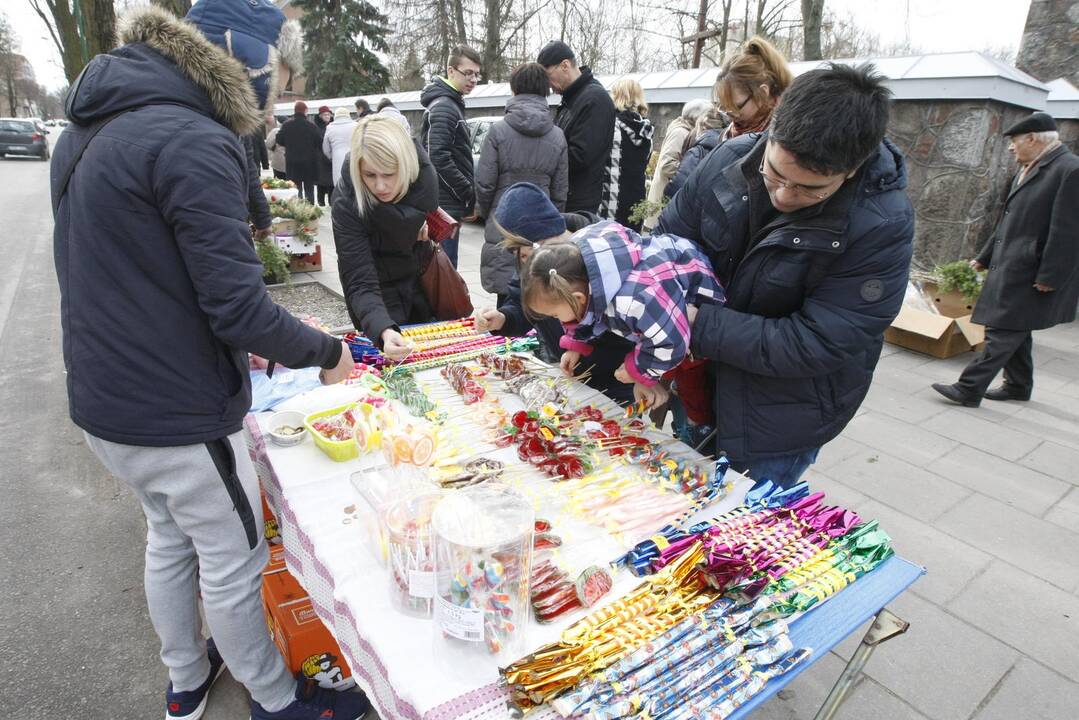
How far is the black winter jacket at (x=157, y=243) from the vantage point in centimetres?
135

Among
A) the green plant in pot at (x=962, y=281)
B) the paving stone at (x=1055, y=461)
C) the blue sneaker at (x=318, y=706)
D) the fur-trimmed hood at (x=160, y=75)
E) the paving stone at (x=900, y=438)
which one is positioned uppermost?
the fur-trimmed hood at (x=160, y=75)

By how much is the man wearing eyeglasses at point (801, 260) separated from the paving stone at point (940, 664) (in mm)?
908

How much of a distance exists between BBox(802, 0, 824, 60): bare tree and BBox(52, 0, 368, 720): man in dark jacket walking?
1217cm

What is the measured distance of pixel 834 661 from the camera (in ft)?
7.64

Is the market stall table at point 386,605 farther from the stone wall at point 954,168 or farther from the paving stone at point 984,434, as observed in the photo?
the stone wall at point 954,168

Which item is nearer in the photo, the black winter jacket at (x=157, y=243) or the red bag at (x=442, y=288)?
the black winter jacket at (x=157, y=243)

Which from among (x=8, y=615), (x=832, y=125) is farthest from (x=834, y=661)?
(x=8, y=615)

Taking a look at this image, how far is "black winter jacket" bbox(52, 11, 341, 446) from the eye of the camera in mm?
1350

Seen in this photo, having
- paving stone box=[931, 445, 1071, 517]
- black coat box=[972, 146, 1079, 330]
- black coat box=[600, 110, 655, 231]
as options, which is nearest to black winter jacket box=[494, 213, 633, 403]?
paving stone box=[931, 445, 1071, 517]

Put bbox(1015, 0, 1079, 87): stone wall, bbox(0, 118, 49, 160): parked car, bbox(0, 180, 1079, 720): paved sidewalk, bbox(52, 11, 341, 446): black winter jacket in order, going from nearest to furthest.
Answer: bbox(52, 11, 341, 446): black winter jacket, bbox(0, 180, 1079, 720): paved sidewalk, bbox(1015, 0, 1079, 87): stone wall, bbox(0, 118, 49, 160): parked car

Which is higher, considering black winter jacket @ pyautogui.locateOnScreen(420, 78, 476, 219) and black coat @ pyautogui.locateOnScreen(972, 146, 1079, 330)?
black winter jacket @ pyautogui.locateOnScreen(420, 78, 476, 219)

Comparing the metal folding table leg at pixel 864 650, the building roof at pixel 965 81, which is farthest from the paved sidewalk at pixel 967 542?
the building roof at pixel 965 81

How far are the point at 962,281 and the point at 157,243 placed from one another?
240 inches

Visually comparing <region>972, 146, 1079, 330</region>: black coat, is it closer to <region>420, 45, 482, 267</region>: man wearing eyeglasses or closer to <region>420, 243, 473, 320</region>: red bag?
<region>420, 243, 473, 320</region>: red bag
